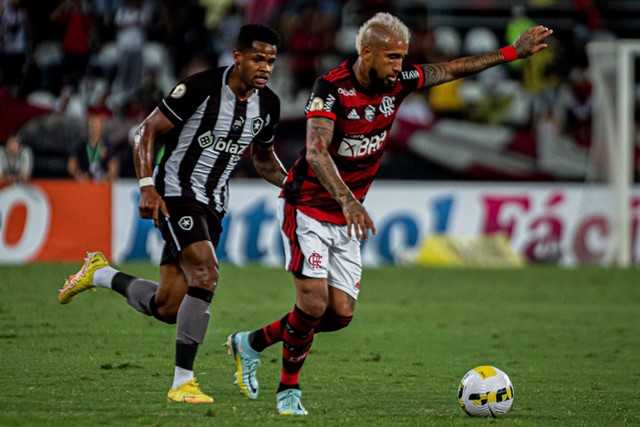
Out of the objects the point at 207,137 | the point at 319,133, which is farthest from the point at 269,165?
the point at 319,133

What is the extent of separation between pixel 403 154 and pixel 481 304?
7.86 m

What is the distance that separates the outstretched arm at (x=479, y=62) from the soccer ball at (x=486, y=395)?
2071 mm

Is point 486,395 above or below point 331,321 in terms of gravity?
below

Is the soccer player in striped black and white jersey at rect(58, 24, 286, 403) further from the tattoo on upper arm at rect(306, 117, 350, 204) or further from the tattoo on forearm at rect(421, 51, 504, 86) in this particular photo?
the tattoo on forearm at rect(421, 51, 504, 86)

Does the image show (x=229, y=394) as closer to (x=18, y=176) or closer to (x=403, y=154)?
(x=18, y=176)

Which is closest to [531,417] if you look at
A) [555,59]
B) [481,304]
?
[481,304]

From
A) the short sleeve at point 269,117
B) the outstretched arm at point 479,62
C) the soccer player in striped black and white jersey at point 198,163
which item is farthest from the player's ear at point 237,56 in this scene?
the outstretched arm at point 479,62

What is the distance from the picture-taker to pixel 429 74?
301 inches

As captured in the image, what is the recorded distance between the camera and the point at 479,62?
7746mm

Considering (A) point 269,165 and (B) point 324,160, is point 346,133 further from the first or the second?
(A) point 269,165

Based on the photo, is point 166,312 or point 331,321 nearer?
point 331,321

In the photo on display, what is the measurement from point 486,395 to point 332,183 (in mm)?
1563

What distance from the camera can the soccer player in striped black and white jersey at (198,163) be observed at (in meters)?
7.31

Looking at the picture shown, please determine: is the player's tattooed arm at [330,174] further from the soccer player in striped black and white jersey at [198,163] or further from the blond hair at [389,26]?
the soccer player in striped black and white jersey at [198,163]
